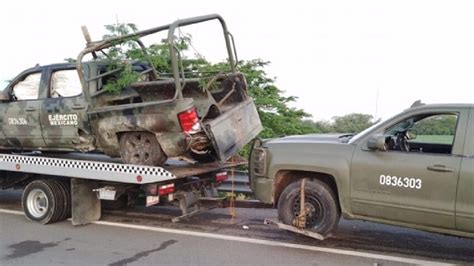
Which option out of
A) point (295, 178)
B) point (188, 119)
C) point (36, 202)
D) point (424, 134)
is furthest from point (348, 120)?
point (36, 202)

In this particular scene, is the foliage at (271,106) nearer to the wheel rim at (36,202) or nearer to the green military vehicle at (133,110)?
the green military vehicle at (133,110)

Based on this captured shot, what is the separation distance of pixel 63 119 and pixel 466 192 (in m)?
5.80

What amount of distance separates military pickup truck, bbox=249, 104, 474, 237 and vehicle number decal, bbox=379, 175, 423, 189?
10 mm

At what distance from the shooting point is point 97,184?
7512 mm

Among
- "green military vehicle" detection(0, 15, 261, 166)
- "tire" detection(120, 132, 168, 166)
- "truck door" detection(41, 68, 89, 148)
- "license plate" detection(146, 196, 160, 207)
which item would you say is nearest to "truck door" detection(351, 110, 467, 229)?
"green military vehicle" detection(0, 15, 261, 166)

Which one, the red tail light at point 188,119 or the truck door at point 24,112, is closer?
the red tail light at point 188,119

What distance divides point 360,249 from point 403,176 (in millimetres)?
1132

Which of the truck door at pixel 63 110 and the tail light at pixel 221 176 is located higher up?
the truck door at pixel 63 110

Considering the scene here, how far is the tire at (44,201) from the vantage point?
7473 millimetres

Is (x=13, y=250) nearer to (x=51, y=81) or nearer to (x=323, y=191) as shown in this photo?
(x=51, y=81)

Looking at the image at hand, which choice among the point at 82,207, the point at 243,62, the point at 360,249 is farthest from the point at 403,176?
the point at 243,62

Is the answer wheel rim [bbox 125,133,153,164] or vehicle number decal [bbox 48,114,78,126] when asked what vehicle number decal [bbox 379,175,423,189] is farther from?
vehicle number decal [bbox 48,114,78,126]

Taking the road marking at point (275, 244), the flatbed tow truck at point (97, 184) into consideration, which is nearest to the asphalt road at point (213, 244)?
the road marking at point (275, 244)

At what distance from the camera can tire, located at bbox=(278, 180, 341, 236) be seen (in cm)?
595
